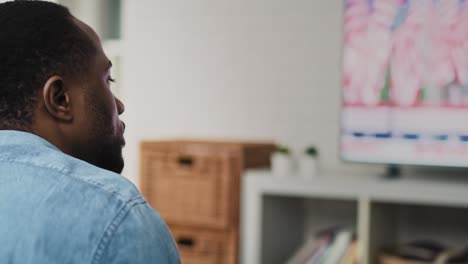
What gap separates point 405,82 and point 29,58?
5.33ft

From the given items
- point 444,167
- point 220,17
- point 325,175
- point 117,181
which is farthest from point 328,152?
point 117,181

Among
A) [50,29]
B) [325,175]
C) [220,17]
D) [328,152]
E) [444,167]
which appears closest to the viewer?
[50,29]

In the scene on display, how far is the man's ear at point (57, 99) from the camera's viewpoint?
777 mm

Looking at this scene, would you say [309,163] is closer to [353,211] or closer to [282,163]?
[282,163]

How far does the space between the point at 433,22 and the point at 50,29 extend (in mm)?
1625

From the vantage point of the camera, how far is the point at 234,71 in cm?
268

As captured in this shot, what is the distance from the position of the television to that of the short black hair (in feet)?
5.15

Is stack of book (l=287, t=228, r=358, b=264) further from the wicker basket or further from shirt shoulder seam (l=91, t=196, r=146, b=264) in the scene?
shirt shoulder seam (l=91, t=196, r=146, b=264)

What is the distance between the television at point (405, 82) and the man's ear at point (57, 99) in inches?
62.2

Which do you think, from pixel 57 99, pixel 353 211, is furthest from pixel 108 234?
pixel 353 211

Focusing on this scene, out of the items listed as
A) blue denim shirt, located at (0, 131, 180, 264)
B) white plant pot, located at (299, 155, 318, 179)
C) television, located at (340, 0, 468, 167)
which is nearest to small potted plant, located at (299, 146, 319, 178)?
white plant pot, located at (299, 155, 318, 179)

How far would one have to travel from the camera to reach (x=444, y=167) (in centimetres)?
216

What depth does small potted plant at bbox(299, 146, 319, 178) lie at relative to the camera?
2.32 m

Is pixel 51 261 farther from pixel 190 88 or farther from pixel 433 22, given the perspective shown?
pixel 190 88
